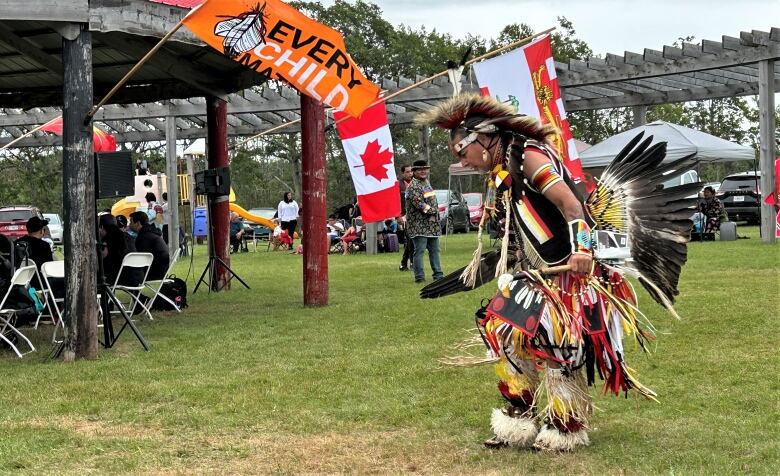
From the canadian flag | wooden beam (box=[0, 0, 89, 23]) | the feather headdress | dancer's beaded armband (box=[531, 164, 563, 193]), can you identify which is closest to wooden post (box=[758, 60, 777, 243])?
the canadian flag

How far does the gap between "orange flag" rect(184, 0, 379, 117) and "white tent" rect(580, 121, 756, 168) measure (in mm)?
12188

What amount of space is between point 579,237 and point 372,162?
311 inches

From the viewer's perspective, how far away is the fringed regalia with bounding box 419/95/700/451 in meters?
4.52

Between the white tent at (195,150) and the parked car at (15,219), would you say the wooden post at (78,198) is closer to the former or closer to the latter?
the white tent at (195,150)

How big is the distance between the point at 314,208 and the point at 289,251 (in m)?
12.6

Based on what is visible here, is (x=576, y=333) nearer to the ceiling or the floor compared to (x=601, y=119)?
nearer to the floor

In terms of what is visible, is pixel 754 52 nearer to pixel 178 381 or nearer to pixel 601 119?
pixel 178 381

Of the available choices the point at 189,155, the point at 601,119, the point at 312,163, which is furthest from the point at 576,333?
the point at 601,119

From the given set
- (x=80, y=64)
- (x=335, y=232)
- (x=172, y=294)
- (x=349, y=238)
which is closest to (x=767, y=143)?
(x=349, y=238)

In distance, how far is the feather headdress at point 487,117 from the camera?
15.5ft

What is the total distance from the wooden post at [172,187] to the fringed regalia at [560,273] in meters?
16.7

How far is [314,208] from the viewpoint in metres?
10.9

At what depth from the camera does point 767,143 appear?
1758 centimetres

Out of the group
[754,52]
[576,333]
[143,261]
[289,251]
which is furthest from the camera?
[289,251]
